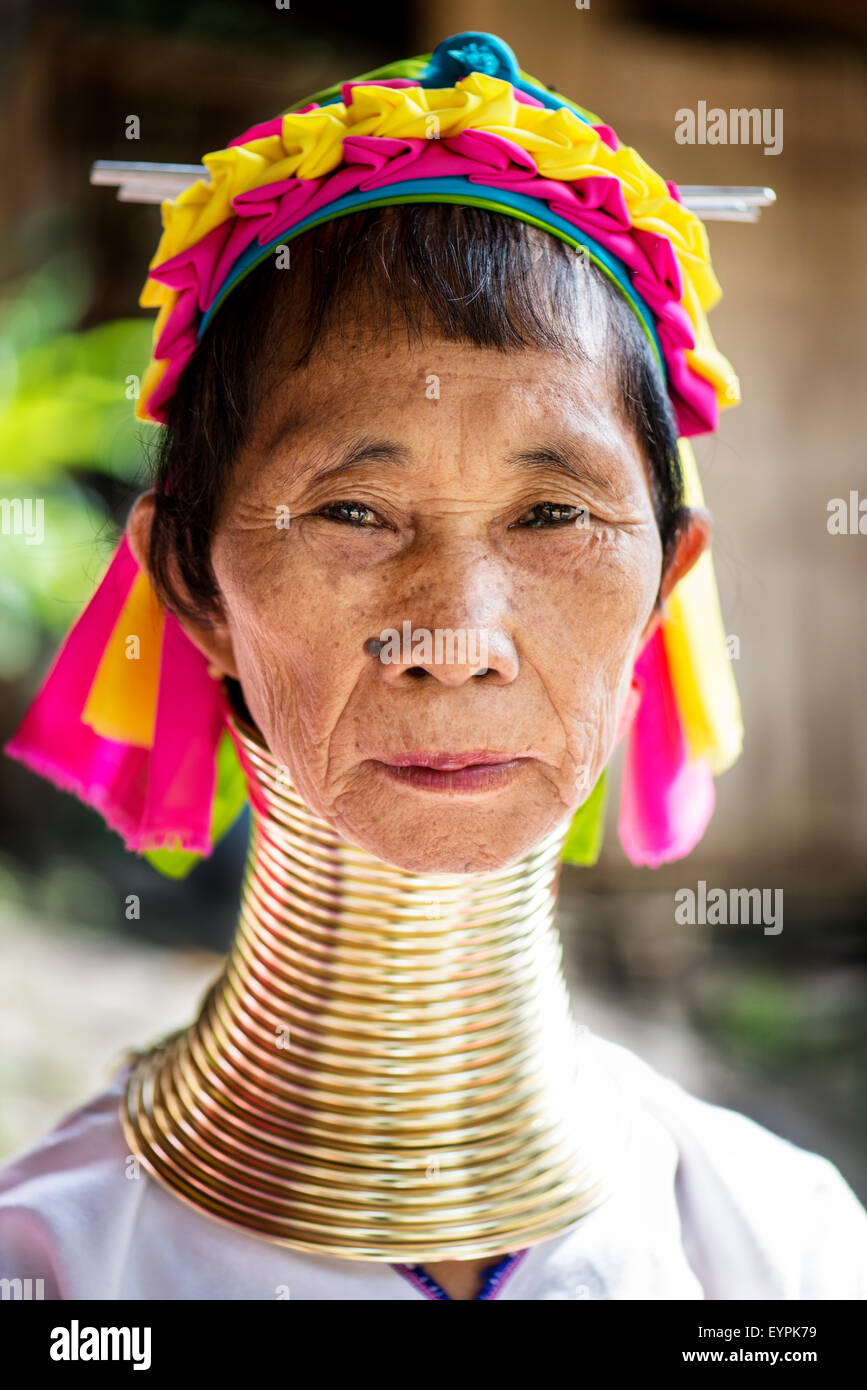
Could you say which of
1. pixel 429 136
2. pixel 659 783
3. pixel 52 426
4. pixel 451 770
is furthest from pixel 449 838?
pixel 52 426

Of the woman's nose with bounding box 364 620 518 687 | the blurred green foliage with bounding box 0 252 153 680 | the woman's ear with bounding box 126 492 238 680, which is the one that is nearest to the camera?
the woman's nose with bounding box 364 620 518 687

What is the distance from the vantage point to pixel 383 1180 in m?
1.33

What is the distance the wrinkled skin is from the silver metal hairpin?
0.30 metres

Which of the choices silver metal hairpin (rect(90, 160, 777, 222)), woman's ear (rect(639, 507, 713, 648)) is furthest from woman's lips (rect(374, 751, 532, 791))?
silver metal hairpin (rect(90, 160, 777, 222))

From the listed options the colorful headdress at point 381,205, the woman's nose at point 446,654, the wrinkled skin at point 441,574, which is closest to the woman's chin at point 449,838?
the wrinkled skin at point 441,574

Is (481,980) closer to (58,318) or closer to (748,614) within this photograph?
(58,318)

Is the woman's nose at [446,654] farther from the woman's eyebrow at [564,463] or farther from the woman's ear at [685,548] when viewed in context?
the woman's ear at [685,548]

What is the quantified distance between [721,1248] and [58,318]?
11.1 ft

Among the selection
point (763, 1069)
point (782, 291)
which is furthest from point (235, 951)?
point (782, 291)

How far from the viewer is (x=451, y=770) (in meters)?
1.19

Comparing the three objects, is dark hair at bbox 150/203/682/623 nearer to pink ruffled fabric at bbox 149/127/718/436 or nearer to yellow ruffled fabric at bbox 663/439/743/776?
pink ruffled fabric at bbox 149/127/718/436

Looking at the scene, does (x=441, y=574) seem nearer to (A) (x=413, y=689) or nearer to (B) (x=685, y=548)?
(A) (x=413, y=689)

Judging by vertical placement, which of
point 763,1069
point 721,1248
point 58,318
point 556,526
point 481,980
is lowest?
point 763,1069

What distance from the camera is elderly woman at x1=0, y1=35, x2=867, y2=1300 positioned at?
1187 mm
